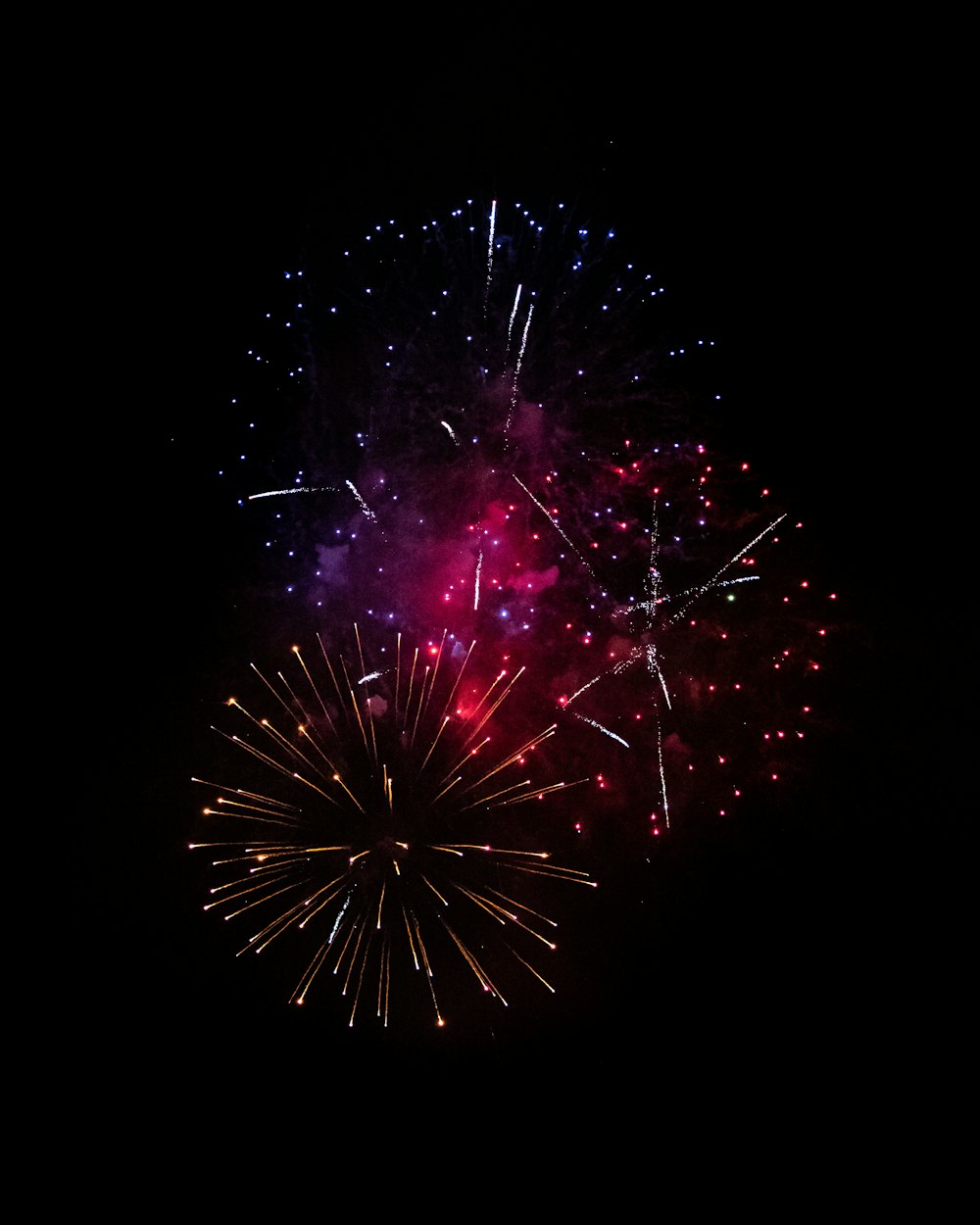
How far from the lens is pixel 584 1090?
246 centimetres

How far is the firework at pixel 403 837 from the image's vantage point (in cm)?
249

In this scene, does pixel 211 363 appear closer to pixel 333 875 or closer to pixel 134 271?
pixel 134 271

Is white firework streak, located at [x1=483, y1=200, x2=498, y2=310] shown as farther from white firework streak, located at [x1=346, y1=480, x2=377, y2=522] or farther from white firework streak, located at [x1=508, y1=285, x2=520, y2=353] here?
white firework streak, located at [x1=346, y1=480, x2=377, y2=522]

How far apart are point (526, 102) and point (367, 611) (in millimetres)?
1891

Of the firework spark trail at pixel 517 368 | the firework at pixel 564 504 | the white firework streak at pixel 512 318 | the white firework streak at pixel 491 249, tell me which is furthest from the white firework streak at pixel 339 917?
the white firework streak at pixel 491 249

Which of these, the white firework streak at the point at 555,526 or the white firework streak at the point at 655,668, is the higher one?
the white firework streak at the point at 555,526

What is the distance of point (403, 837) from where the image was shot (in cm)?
249

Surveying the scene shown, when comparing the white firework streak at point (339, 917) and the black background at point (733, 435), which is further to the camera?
the white firework streak at point (339, 917)

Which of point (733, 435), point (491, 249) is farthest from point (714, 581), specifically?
point (491, 249)

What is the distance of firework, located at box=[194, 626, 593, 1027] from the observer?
98.1 inches

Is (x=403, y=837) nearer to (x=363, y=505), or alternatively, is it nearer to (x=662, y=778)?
(x=662, y=778)

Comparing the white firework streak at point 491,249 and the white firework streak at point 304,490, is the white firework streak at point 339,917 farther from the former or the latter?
the white firework streak at point 491,249

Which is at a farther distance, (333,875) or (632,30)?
(333,875)

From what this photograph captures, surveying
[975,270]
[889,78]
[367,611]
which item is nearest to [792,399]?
[975,270]
